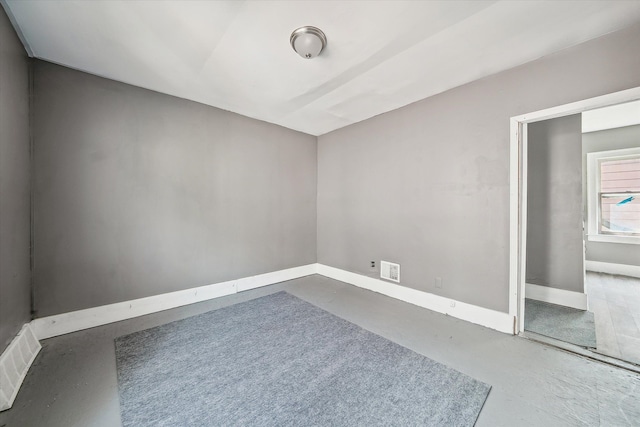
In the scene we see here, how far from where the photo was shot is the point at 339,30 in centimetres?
173

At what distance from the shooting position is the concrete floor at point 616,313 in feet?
→ 6.33

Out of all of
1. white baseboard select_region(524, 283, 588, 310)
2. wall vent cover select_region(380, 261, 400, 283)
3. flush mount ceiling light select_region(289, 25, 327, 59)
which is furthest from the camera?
wall vent cover select_region(380, 261, 400, 283)

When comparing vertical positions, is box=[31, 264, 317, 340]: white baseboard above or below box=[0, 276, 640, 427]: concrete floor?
above

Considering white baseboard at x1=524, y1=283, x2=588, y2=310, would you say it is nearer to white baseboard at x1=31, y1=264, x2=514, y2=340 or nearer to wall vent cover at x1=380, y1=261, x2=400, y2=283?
white baseboard at x1=31, y1=264, x2=514, y2=340

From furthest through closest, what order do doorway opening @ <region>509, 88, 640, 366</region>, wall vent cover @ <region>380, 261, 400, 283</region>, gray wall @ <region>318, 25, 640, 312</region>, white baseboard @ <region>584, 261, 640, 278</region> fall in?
white baseboard @ <region>584, 261, 640, 278</region> < wall vent cover @ <region>380, 261, 400, 283</region> < doorway opening @ <region>509, 88, 640, 366</region> < gray wall @ <region>318, 25, 640, 312</region>

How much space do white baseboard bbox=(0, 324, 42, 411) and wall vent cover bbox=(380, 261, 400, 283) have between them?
3.26 metres

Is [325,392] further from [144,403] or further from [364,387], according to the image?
[144,403]

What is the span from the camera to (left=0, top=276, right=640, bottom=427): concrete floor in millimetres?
1321

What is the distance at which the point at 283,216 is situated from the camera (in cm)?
384

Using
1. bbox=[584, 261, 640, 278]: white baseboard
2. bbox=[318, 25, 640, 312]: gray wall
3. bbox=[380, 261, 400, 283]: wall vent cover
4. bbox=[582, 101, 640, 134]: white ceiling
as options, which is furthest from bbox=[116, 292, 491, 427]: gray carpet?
bbox=[584, 261, 640, 278]: white baseboard

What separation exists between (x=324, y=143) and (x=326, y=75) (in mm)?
1840

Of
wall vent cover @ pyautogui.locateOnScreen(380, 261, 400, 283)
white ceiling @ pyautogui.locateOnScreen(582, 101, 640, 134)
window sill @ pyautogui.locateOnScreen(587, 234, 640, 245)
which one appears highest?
white ceiling @ pyautogui.locateOnScreen(582, 101, 640, 134)

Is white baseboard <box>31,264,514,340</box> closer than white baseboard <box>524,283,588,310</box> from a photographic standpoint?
Yes

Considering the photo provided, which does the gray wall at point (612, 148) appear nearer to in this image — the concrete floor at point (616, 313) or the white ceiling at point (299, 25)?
the concrete floor at point (616, 313)
